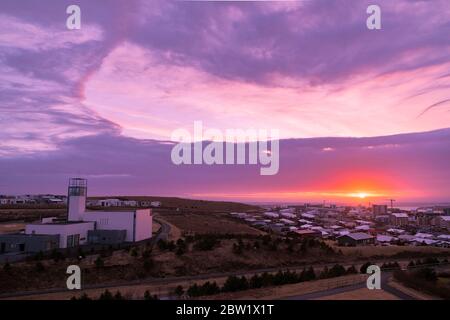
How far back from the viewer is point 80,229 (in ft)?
137

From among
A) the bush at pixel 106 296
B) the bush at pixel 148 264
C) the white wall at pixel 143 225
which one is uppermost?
the white wall at pixel 143 225

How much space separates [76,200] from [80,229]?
484cm

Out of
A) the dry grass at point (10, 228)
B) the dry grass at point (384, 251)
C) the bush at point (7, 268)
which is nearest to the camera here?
the bush at point (7, 268)

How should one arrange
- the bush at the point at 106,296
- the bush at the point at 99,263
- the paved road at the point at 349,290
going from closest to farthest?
the paved road at the point at 349,290
the bush at the point at 106,296
the bush at the point at 99,263

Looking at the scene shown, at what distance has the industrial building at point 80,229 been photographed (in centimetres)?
3694

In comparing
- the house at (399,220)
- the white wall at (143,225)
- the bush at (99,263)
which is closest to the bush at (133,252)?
the bush at (99,263)

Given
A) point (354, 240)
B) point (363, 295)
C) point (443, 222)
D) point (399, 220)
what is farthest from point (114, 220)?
point (399, 220)

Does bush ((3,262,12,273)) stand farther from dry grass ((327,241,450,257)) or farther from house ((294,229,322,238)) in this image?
house ((294,229,322,238))

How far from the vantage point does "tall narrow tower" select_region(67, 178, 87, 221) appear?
45.1 meters

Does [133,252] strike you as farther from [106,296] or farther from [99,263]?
[106,296]

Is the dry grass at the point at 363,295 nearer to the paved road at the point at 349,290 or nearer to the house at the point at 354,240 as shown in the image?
the paved road at the point at 349,290

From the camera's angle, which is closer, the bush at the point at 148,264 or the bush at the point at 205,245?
the bush at the point at 148,264

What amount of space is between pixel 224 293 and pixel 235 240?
804 inches
